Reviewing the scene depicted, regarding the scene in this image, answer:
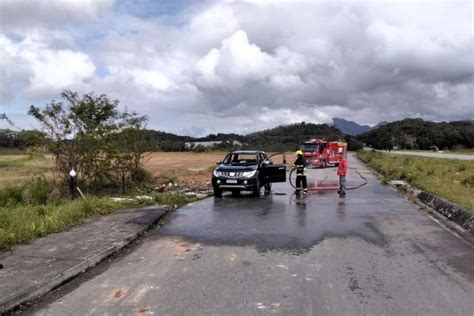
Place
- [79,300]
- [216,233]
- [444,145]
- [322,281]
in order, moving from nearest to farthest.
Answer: [79,300] < [322,281] < [216,233] < [444,145]

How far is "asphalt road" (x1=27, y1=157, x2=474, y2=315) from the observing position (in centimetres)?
568

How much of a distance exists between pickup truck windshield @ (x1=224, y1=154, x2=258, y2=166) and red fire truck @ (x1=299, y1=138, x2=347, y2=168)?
19326 millimetres

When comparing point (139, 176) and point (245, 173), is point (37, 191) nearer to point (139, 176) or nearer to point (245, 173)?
point (139, 176)

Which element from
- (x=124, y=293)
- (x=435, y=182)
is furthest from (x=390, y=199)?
(x=124, y=293)

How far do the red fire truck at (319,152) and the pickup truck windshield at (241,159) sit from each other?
19326 mm

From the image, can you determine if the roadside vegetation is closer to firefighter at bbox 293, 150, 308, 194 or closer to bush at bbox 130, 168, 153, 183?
firefighter at bbox 293, 150, 308, 194

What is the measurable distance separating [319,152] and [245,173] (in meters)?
21.6

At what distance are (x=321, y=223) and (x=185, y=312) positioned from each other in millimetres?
6580

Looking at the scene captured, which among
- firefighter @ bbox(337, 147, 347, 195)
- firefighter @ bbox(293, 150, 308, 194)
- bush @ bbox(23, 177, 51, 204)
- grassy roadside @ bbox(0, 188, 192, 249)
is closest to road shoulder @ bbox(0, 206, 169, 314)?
grassy roadside @ bbox(0, 188, 192, 249)

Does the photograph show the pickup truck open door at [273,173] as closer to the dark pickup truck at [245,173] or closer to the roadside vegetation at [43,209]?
the dark pickup truck at [245,173]

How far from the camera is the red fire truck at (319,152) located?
125ft

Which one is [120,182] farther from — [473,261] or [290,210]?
[473,261]

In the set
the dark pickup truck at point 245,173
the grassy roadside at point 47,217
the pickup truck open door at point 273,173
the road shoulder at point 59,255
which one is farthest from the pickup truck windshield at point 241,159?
the road shoulder at point 59,255

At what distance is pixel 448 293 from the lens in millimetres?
6078
